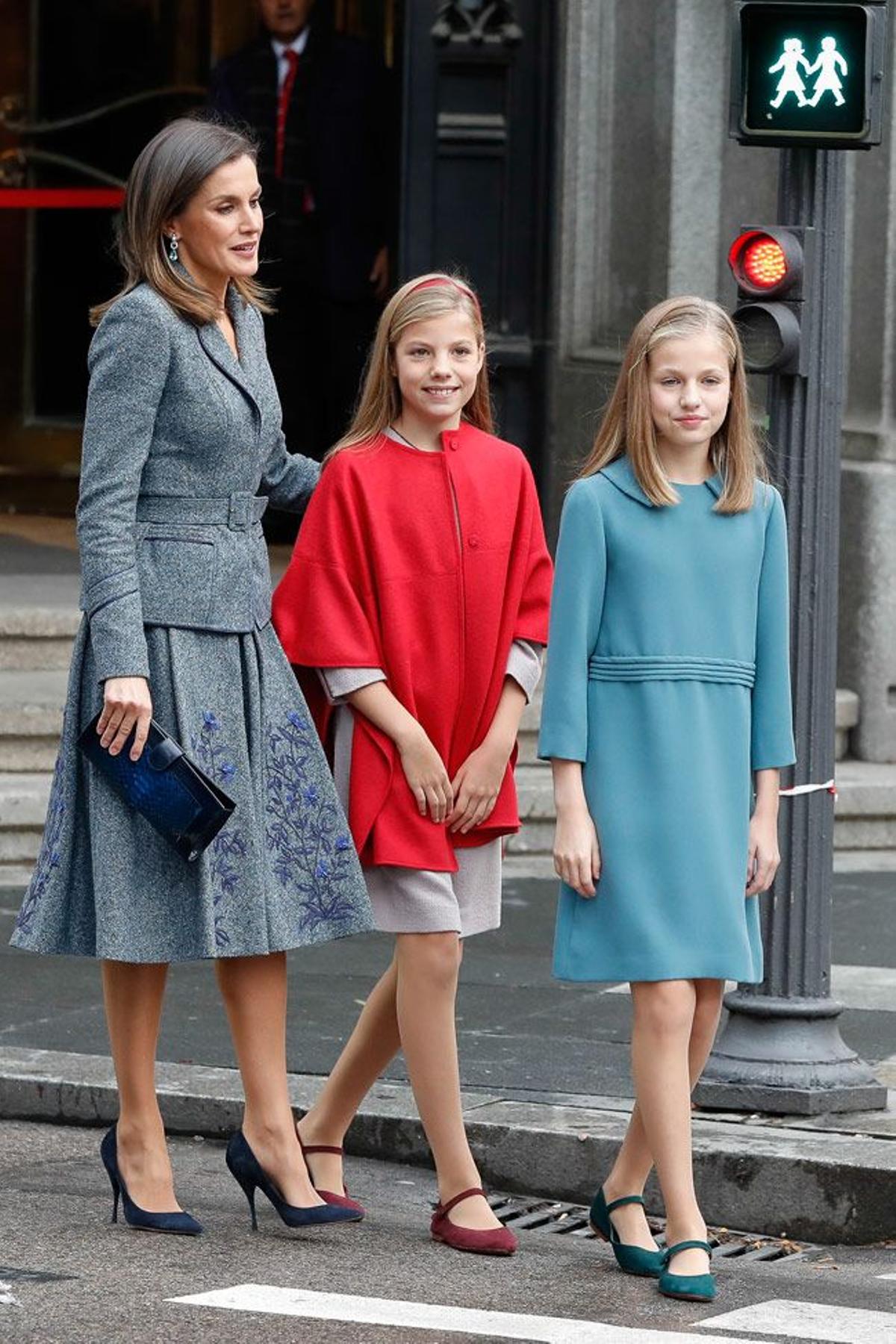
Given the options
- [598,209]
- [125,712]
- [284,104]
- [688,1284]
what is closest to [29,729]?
[598,209]

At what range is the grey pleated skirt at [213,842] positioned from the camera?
533cm

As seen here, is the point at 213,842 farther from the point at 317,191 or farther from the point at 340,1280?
the point at 317,191

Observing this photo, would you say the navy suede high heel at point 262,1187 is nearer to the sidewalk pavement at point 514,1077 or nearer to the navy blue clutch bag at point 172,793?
the navy blue clutch bag at point 172,793

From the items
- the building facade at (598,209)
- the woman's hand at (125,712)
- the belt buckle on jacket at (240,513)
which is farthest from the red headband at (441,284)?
the building facade at (598,209)

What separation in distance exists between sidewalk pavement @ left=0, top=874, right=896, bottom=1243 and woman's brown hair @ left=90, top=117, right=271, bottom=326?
205cm

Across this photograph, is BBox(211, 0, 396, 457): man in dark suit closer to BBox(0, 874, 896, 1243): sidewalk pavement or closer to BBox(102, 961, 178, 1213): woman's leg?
BBox(0, 874, 896, 1243): sidewalk pavement

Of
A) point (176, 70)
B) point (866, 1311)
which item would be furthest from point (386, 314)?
point (176, 70)

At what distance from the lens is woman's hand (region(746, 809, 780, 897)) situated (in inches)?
212

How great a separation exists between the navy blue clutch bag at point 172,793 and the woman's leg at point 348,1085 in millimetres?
639

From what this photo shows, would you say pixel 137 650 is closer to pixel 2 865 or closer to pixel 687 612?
pixel 687 612

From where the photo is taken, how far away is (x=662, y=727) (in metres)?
5.22

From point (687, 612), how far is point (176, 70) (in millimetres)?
9590


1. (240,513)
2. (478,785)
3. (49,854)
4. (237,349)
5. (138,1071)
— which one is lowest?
(138,1071)

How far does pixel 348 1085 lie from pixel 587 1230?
2.22ft
